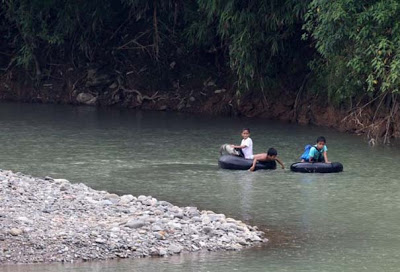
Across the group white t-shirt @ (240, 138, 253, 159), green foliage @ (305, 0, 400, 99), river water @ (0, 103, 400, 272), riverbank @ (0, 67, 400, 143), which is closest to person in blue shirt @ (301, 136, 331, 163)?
river water @ (0, 103, 400, 272)

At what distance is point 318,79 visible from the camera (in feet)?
75.7

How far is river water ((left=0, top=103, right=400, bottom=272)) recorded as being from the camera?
11.7 m

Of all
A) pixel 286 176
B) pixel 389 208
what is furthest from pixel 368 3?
pixel 389 208

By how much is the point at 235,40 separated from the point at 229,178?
21.6 ft

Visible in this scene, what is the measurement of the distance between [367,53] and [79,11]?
32.4ft

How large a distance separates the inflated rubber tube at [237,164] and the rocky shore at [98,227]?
11.9ft

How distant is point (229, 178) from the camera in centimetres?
1688

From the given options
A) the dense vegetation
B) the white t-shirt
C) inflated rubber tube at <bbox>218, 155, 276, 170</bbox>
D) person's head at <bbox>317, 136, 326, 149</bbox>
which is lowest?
inflated rubber tube at <bbox>218, 155, 276, 170</bbox>

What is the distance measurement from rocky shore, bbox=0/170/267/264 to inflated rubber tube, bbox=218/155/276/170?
362 centimetres

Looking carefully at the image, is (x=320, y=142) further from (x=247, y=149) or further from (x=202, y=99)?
(x=202, y=99)

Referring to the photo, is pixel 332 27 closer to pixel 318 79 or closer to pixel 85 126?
pixel 318 79

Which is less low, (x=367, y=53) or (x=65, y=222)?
(x=367, y=53)

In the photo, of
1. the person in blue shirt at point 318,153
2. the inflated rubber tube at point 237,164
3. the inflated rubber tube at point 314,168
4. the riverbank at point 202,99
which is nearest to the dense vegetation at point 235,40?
the riverbank at point 202,99

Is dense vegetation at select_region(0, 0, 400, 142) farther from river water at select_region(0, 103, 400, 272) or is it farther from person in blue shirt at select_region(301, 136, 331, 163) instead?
person in blue shirt at select_region(301, 136, 331, 163)
